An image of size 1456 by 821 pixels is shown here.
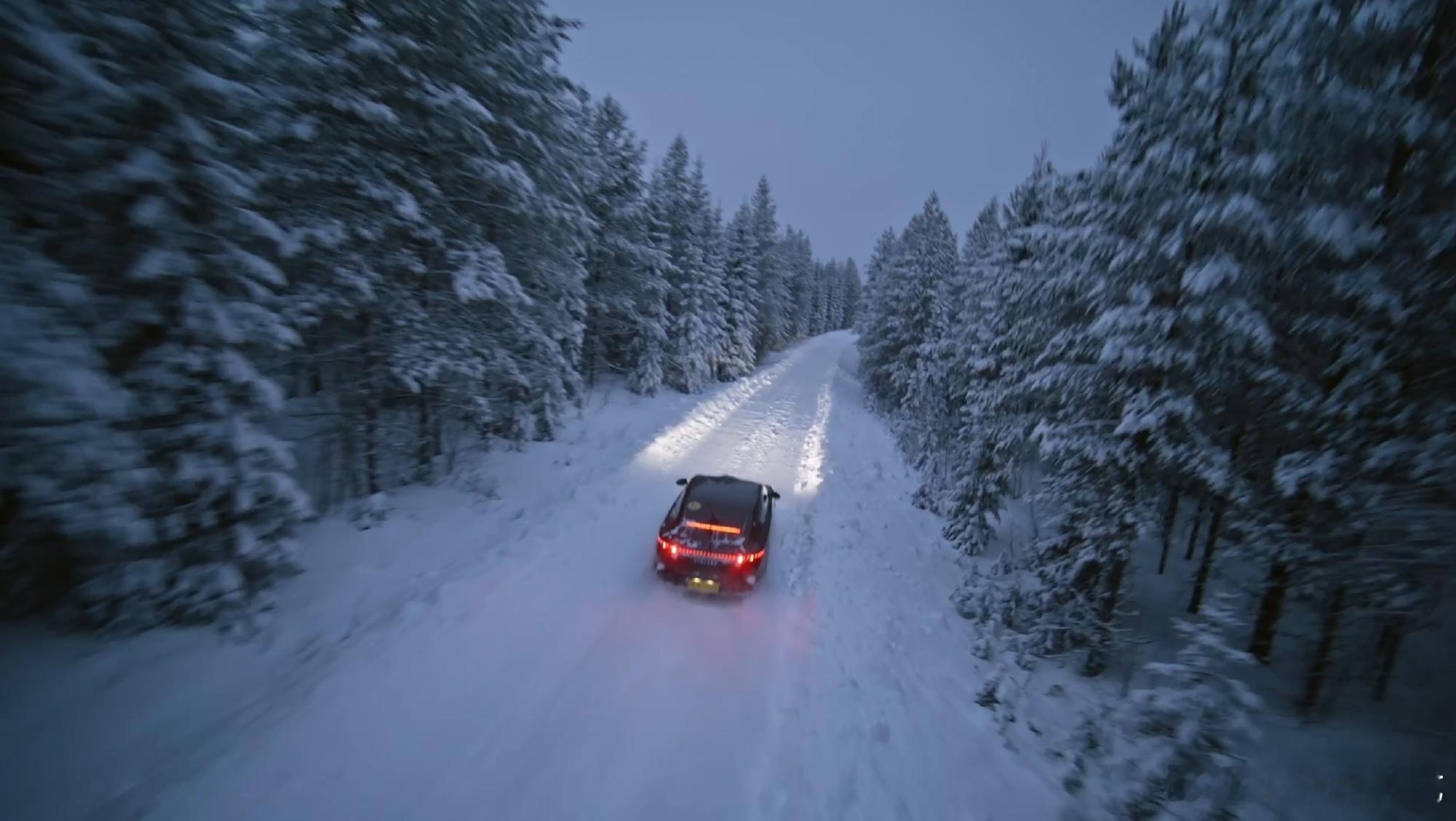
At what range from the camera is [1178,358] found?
5.78 metres

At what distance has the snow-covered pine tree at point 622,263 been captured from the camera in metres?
19.8

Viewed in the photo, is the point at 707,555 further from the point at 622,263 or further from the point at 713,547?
the point at 622,263

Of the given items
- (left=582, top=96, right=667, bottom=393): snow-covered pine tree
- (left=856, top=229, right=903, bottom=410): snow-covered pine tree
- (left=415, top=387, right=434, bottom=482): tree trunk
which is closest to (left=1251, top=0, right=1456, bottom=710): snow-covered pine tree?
(left=415, top=387, right=434, bottom=482): tree trunk

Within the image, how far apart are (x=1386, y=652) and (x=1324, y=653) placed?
3.20ft

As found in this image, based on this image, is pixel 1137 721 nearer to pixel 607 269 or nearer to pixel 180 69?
pixel 180 69

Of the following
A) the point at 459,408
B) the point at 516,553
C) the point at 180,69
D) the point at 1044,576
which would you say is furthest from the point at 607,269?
the point at 1044,576

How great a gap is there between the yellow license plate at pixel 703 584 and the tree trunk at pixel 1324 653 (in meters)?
6.28

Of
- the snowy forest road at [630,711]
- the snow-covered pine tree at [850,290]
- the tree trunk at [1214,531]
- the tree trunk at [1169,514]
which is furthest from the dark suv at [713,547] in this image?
the snow-covered pine tree at [850,290]

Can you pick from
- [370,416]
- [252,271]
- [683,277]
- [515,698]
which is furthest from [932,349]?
[252,271]

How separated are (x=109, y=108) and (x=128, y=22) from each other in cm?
67

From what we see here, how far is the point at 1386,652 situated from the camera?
18.1 feet

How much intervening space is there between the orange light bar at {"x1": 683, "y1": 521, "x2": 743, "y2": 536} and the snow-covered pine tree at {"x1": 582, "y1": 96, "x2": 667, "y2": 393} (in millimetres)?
12819

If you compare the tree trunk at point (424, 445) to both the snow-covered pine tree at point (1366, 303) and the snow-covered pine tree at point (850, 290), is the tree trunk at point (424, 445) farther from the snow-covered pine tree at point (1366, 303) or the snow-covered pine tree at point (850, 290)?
the snow-covered pine tree at point (850, 290)

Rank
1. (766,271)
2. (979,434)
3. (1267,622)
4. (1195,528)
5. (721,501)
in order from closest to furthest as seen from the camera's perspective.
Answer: (1267,622)
(721,501)
(1195,528)
(979,434)
(766,271)
